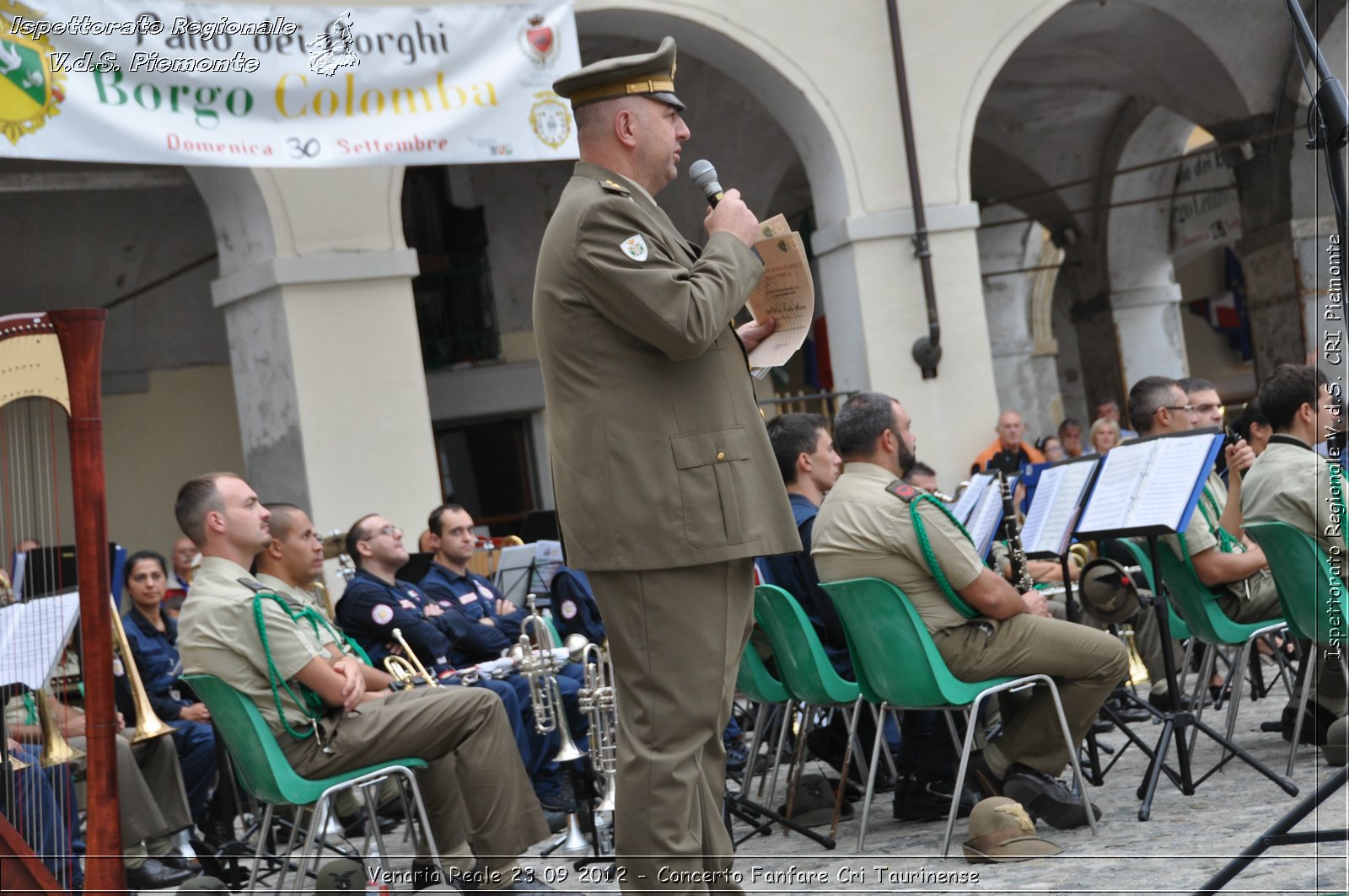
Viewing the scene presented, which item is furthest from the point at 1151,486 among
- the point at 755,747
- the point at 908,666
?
the point at 755,747

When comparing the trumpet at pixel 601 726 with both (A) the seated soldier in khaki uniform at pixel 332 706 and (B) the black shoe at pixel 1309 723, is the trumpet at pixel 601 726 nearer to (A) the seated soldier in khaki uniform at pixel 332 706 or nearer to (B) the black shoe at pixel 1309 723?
(A) the seated soldier in khaki uniform at pixel 332 706

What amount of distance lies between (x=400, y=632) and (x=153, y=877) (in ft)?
4.56

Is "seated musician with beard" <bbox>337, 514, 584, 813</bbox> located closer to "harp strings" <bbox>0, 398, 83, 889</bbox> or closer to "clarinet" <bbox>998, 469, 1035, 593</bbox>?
"harp strings" <bbox>0, 398, 83, 889</bbox>

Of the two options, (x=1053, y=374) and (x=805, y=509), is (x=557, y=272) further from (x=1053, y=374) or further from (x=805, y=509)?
(x=1053, y=374)

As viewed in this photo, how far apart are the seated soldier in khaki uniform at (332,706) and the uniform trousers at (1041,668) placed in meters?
1.54

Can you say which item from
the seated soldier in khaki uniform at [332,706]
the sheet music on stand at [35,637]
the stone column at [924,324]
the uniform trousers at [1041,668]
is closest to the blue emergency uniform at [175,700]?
the sheet music on stand at [35,637]

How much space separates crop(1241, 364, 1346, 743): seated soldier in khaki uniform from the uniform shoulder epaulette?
130 cm

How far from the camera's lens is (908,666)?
4.82 meters

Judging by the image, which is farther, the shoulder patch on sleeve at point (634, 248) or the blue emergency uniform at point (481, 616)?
the blue emergency uniform at point (481, 616)

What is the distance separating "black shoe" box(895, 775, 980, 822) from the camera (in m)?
5.47

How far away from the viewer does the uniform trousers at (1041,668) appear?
4879 mm

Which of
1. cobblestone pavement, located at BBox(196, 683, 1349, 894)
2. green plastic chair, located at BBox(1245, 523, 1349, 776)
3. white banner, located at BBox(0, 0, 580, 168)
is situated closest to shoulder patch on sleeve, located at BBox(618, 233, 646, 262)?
cobblestone pavement, located at BBox(196, 683, 1349, 894)

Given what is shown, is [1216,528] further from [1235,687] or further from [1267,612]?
[1235,687]

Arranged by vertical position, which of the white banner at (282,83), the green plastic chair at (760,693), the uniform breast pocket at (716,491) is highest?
the white banner at (282,83)
